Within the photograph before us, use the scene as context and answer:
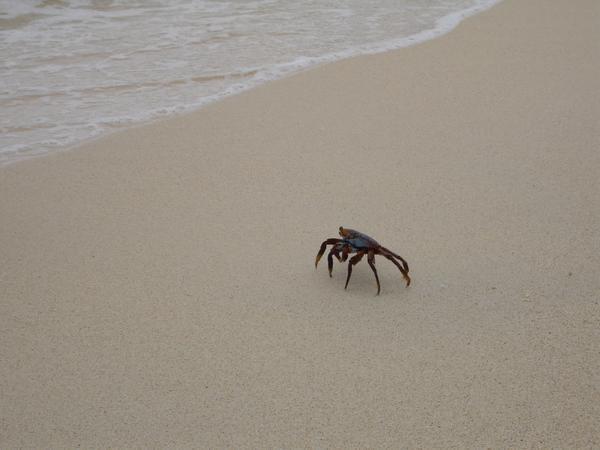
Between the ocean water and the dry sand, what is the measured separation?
0.56 meters

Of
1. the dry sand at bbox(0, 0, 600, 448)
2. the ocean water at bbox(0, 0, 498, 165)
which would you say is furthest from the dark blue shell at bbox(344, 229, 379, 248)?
the ocean water at bbox(0, 0, 498, 165)

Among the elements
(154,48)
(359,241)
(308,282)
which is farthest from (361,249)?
(154,48)

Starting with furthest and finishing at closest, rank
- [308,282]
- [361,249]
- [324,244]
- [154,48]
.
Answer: [154,48]
[308,282]
[324,244]
[361,249]

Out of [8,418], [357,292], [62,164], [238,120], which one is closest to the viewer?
[8,418]

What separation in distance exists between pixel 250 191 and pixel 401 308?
4.28 feet

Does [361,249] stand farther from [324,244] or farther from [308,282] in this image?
[308,282]

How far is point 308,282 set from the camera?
272 centimetres

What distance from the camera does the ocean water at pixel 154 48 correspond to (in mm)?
4770

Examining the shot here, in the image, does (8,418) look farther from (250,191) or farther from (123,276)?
(250,191)

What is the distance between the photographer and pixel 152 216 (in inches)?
130

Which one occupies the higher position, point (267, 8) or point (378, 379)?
point (267, 8)

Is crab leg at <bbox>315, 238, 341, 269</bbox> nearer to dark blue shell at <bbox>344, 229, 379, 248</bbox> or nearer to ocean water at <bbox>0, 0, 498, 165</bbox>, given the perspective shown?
dark blue shell at <bbox>344, 229, 379, 248</bbox>

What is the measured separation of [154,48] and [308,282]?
14.7 ft

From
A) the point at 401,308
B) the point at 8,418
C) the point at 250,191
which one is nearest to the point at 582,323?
the point at 401,308
